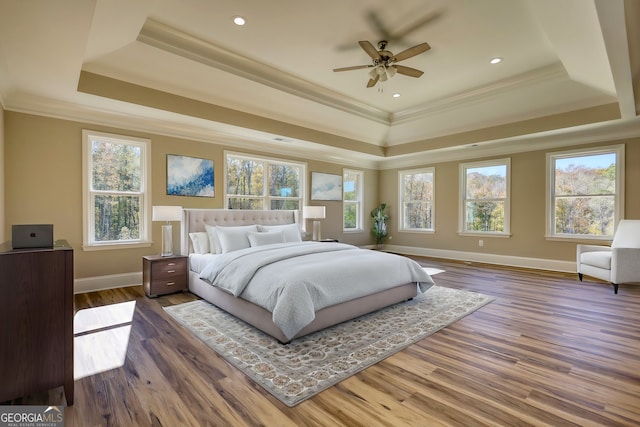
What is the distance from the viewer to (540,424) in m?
1.72

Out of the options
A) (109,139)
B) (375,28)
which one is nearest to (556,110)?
(375,28)

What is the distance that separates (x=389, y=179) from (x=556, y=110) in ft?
13.3

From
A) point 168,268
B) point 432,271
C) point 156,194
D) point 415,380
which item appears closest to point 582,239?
point 432,271

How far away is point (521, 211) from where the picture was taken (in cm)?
632

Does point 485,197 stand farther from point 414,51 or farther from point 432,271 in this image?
point 414,51

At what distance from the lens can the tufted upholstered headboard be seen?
4758 mm

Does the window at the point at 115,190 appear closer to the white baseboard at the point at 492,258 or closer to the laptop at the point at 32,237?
the laptop at the point at 32,237

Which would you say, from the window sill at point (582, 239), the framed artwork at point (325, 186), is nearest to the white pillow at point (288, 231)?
the framed artwork at point (325, 186)

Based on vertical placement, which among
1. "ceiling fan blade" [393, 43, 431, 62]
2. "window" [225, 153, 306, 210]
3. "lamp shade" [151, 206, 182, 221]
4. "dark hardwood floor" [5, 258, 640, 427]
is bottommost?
"dark hardwood floor" [5, 258, 640, 427]

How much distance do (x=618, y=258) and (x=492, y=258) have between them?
2.45 metres

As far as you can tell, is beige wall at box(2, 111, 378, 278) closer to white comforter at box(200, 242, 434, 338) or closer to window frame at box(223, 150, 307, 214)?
window frame at box(223, 150, 307, 214)

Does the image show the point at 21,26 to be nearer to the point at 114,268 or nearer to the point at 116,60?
the point at 116,60

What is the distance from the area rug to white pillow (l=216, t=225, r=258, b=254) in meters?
0.81

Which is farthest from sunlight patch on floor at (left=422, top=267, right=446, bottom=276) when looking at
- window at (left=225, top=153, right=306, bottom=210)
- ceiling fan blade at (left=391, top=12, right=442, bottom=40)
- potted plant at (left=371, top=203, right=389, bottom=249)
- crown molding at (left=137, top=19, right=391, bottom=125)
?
ceiling fan blade at (left=391, top=12, right=442, bottom=40)
